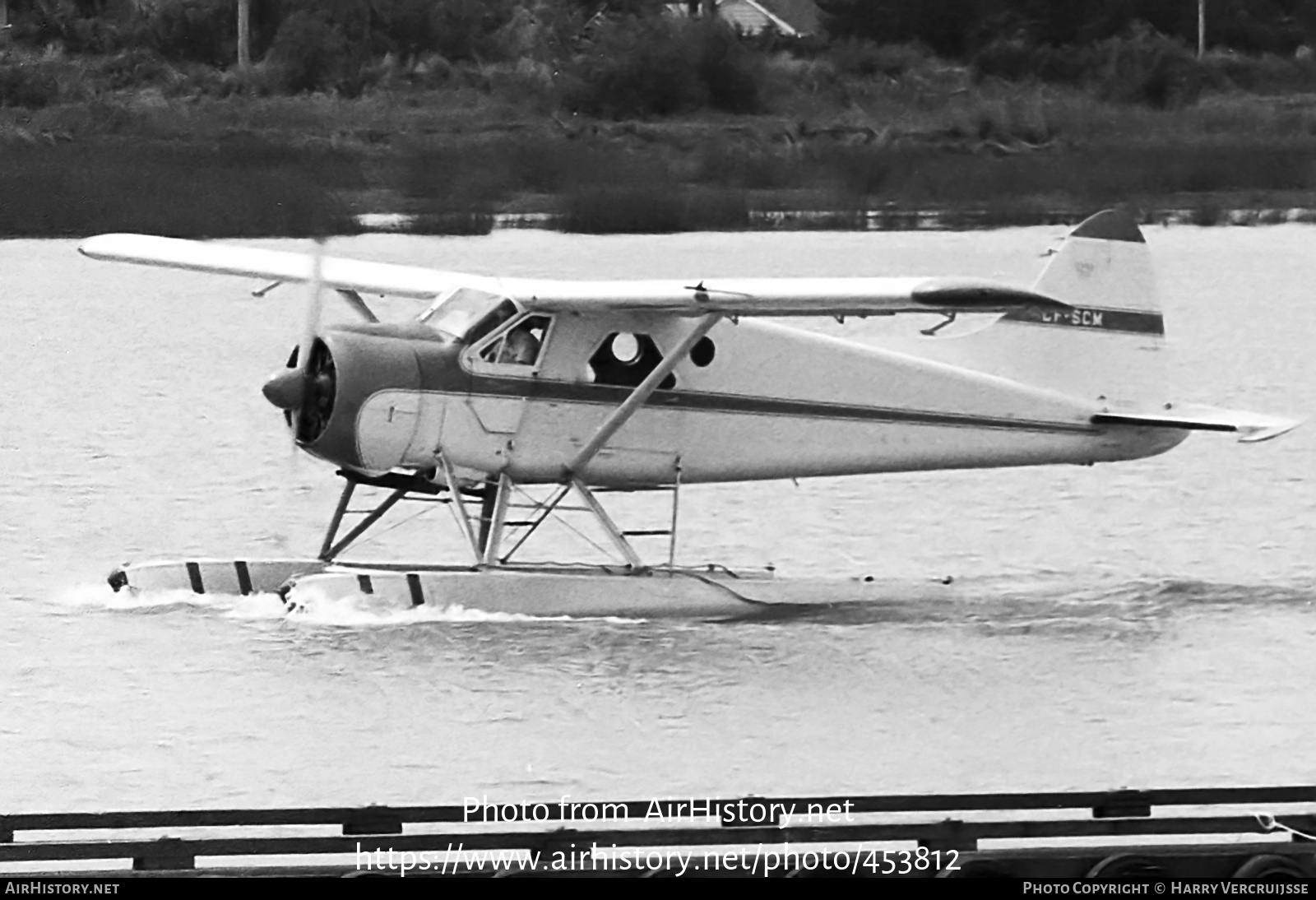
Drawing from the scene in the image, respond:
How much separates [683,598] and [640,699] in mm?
1187

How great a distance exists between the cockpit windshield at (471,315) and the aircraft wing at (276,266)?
1.87 feet

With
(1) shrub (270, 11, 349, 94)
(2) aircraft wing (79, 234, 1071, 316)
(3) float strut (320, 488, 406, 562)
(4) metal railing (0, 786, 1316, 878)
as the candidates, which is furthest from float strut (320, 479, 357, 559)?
(1) shrub (270, 11, 349, 94)

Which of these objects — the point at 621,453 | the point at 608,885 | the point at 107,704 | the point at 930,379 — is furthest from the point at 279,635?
the point at 608,885

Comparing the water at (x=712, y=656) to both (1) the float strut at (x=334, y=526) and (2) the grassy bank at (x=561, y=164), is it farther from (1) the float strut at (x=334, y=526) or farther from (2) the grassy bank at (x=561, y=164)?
(2) the grassy bank at (x=561, y=164)

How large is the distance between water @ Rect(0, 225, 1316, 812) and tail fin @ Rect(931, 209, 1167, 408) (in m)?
1.12

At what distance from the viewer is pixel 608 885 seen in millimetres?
7609

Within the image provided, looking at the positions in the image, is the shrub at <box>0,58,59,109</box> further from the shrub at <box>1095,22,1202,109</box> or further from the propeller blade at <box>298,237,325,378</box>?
the propeller blade at <box>298,237,325,378</box>

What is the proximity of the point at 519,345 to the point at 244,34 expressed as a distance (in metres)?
18.0

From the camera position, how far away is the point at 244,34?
30359 millimetres

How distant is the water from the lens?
11281mm

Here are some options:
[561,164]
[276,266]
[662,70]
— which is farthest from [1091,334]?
[561,164]

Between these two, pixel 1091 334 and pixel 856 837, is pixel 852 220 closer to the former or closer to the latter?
pixel 1091 334

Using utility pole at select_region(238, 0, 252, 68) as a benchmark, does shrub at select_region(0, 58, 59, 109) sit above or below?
below

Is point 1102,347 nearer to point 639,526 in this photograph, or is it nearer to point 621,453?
point 621,453
